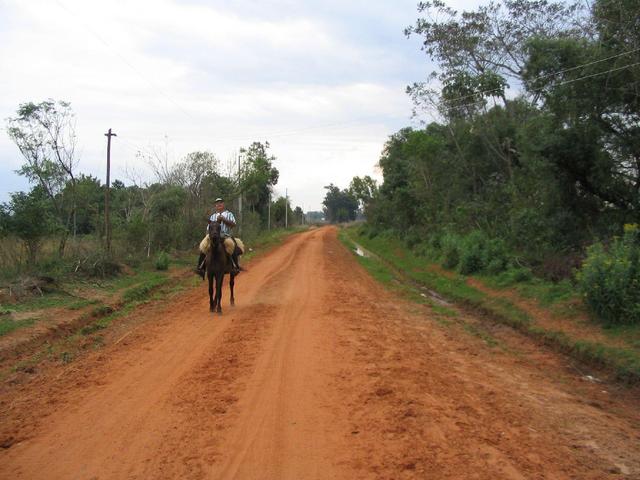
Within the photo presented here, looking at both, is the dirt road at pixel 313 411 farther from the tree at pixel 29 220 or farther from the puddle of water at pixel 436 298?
the tree at pixel 29 220

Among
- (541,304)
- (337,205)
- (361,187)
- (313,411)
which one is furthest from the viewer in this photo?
(337,205)

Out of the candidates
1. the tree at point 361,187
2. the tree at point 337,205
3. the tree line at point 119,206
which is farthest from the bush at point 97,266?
the tree at point 337,205

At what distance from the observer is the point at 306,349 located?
8.21m

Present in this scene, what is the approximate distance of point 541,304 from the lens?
12945mm

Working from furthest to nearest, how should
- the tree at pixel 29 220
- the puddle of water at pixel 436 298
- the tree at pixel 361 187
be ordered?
1. the tree at pixel 361 187
2. the puddle of water at pixel 436 298
3. the tree at pixel 29 220

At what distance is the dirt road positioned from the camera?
4.48 m

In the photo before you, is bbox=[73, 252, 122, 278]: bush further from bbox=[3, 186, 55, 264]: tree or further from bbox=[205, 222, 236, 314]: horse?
bbox=[205, 222, 236, 314]: horse

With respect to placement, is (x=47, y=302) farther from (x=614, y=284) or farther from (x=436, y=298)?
(x=614, y=284)

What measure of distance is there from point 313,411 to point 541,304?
29.8 ft

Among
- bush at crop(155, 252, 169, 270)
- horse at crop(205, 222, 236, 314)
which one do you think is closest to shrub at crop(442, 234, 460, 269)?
bush at crop(155, 252, 169, 270)

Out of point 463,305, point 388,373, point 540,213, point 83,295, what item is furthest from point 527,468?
point 540,213

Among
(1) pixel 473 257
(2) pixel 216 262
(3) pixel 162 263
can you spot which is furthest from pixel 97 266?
(1) pixel 473 257

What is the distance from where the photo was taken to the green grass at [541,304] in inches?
347

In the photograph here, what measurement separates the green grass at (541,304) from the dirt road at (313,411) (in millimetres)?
650
